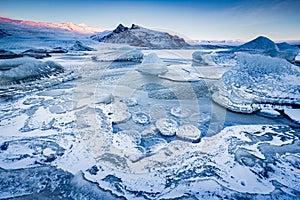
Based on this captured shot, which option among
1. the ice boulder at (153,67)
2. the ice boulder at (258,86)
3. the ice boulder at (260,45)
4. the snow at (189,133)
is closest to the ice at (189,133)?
the snow at (189,133)

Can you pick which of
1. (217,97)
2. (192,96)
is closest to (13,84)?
(192,96)

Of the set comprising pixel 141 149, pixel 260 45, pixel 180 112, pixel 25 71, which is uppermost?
pixel 260 45

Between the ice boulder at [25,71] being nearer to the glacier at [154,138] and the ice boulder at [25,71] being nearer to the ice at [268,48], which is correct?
the glacier at [154,138]

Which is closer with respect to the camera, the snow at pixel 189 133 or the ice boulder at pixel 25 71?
the snow at pixel 189 133

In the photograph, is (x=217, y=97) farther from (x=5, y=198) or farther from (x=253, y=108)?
(x=5, y=198)

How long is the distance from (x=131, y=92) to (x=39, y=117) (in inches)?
60.8

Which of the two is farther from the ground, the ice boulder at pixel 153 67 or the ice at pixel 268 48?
the ice at pixel 268 48

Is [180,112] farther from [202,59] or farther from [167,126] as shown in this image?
[202,59]

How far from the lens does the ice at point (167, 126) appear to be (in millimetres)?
1919

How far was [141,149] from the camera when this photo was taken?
1.66 m

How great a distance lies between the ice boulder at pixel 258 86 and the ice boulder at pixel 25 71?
3.66 meters

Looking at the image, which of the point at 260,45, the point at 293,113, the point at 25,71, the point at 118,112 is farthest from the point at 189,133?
the point at 260,45

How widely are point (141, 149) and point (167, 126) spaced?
0.49m

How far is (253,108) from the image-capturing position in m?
2.55
